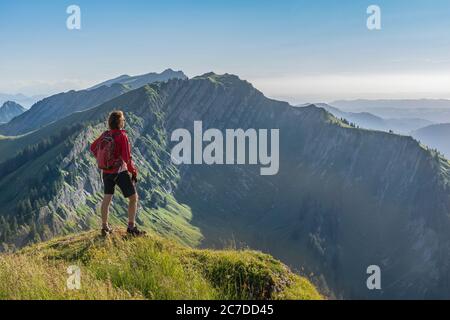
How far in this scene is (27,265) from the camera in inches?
485

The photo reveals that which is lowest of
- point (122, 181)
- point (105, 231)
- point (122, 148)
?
point (105, 231)

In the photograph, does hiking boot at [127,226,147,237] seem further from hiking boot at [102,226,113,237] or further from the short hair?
the short hair

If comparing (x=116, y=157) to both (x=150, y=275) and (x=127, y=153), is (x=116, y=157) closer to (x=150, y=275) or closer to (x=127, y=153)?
(x=127, y=153)

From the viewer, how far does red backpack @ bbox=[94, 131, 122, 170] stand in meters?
16.3

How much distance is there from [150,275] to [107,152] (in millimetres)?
6421

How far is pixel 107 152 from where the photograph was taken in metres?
16.3

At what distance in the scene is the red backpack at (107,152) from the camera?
640 inches

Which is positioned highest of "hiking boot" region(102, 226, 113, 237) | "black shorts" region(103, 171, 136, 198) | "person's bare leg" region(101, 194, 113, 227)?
"black shorts" region(103, 171, 136, 198)

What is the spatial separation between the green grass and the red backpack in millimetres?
2741

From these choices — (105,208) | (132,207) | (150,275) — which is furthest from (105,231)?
(150,275)

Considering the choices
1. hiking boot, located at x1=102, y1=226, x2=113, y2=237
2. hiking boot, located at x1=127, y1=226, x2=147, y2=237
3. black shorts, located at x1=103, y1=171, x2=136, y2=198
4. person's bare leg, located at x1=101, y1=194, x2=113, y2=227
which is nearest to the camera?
black shorts, located at x1=103, y1=171, x2=136, y2=198

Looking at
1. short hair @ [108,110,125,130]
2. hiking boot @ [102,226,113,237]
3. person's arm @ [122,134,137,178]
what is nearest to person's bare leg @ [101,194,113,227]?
hiking boot @ [102,226,113,237]
